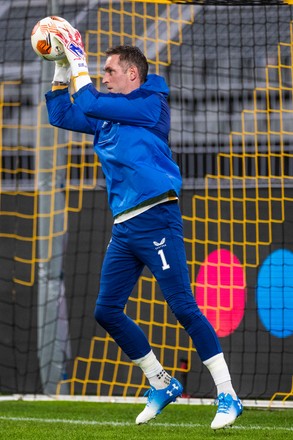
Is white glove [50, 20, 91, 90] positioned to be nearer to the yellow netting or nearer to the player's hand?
the player's hand

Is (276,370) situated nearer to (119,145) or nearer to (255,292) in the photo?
(255,292)

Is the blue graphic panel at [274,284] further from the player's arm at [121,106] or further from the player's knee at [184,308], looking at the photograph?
the player's arm at [121,106]

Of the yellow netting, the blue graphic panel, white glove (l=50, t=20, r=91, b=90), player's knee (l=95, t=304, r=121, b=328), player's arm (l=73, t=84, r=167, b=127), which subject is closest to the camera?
player's arm (l=73, t=84, r=167, b=127)

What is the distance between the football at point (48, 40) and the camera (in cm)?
613

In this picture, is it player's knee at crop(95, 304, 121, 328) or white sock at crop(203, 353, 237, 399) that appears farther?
player's knee at crop(95, 304, 121, 328)

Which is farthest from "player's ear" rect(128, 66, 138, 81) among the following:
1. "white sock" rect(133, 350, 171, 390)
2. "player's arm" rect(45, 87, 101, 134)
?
"white sock" rect(133, 350, 171, 390)

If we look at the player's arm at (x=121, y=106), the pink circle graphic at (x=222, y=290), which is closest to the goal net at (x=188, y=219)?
the pink circle graphic at (x=222, y=290)

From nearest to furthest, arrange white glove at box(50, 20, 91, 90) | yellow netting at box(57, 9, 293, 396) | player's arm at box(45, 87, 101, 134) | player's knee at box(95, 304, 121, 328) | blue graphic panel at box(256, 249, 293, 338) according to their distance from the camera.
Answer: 1. white glove at box(50, 20, 91, 90)
2. player's knee at box(95, 304, 121, 328)
3. player's arm at box(45, 87, 101, 134)
4. blue graphic panel at box(256, 249, 293, 338)
5. yellow netting at box(57, 9, 293, 396)

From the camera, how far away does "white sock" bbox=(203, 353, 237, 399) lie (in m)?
5.86

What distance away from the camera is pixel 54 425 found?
22.1ft

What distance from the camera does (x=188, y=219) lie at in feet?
30.0

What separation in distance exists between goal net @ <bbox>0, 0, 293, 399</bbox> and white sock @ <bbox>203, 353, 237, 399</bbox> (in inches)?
112

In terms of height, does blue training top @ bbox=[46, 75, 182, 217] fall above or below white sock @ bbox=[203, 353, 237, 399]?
above

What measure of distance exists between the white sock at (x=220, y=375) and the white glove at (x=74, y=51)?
5.41 feet
